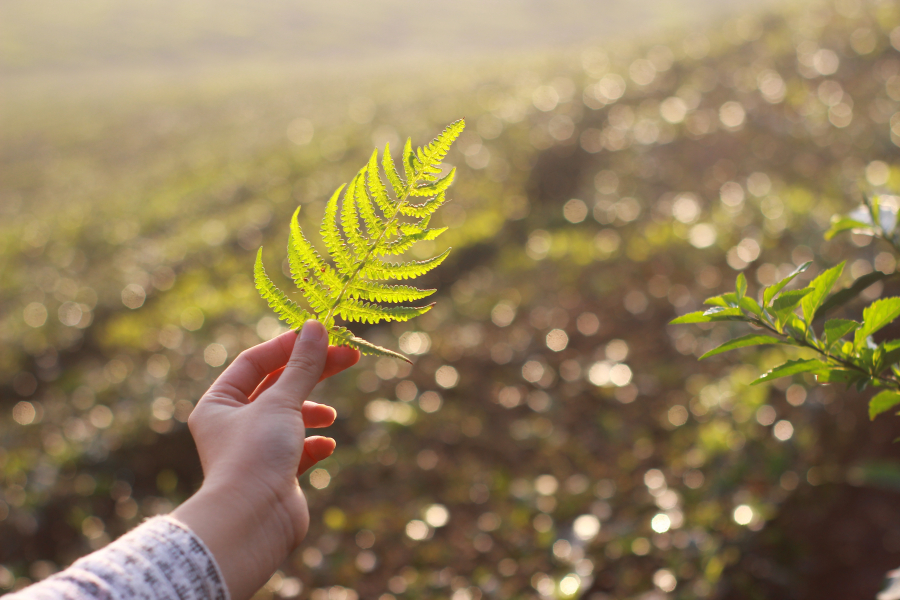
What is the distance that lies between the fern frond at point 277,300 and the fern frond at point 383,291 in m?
0.13

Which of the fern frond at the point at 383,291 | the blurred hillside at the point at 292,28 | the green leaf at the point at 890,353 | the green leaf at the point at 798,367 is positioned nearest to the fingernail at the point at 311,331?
the fern frond at the point at 383,291

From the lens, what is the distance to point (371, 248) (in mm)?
1198

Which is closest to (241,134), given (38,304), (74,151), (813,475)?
(74,151)

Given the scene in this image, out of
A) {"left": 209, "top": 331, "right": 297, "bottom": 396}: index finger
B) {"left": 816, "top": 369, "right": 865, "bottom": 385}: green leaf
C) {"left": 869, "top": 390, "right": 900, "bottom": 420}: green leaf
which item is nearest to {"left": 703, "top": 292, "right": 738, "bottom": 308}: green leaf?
{"left": 816, "top": 369, "right": 865, "bottom": 385}: green leaf

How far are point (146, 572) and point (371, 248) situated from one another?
72 centimetres

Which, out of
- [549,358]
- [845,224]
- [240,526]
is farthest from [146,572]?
[549,358]

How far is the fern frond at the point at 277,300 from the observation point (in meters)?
1.17

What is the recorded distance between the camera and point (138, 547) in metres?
0.99

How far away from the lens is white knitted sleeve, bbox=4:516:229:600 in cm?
92

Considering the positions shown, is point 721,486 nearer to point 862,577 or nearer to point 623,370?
point 862,577

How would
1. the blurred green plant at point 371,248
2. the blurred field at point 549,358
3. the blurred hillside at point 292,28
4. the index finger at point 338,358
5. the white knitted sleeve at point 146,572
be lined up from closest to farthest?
the white knitted sleeve at point 146,572
the blurred green plant at point 371,248
the index finger at point 338,358
the blurred field at point 549,358
the blurred hillside at point 292,28

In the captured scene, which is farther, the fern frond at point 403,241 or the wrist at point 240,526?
the fern frond at point 403,241

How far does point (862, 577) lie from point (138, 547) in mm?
2651

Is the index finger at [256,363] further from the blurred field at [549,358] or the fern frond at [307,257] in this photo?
the blurred field at [549,358]
